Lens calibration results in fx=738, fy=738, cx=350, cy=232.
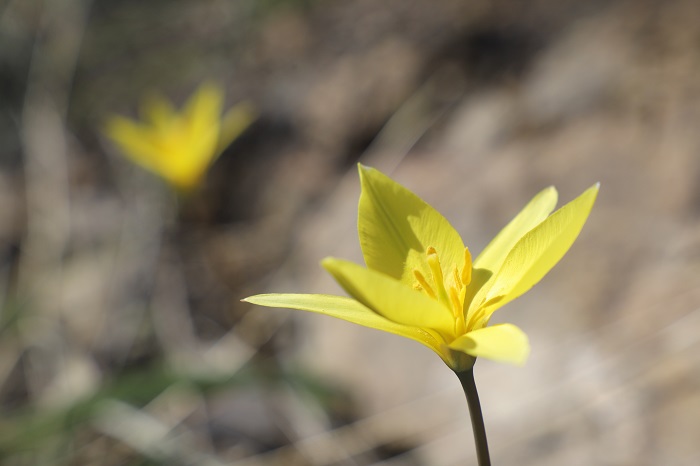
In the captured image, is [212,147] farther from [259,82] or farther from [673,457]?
[673,457]

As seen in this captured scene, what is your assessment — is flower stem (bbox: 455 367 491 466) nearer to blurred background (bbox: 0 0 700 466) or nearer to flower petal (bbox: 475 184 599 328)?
flower petal (bbox: 475 184 599 328)

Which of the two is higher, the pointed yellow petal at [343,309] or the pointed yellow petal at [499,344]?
the pointed yellow petal at [343,309]

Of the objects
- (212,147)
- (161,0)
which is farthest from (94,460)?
(161,0)

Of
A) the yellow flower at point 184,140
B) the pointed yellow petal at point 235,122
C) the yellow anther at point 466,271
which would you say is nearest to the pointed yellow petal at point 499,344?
the yellow anther at point 466,271

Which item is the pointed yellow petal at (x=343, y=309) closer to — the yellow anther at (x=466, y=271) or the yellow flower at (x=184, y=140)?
the yellow anther at (x=466, y=271)

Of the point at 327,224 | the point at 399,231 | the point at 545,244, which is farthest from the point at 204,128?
the point at 545,244

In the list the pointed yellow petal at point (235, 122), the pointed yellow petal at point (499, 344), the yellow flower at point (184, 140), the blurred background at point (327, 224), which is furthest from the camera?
the pointed yellow petal at point (235, 122)
